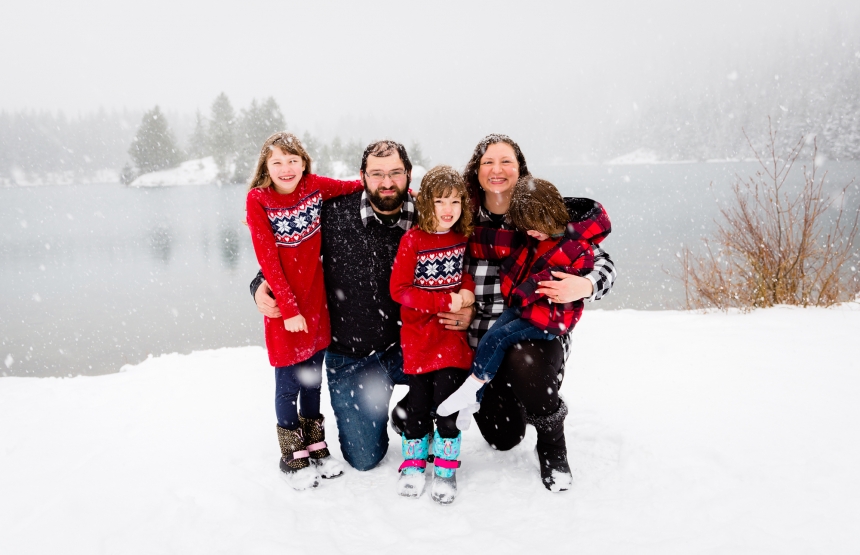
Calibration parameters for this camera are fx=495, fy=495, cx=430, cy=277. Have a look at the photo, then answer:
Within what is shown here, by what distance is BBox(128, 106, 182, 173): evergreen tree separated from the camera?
47.1 metres

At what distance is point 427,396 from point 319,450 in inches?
29.4

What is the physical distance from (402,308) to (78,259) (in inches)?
778

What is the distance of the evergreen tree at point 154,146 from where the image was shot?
155 feet

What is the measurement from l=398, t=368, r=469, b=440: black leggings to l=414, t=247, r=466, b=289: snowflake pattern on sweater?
0.49 metres

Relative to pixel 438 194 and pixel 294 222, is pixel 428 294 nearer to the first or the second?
pixel 438 194

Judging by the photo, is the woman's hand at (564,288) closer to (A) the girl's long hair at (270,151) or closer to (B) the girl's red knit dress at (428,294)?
(B) the girl's red knit dress at (428,294)

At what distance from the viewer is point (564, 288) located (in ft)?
8.32

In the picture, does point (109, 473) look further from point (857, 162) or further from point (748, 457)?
point (857, 162)

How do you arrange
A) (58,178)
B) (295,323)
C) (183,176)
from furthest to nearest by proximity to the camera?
(58,178)
(183,176)
(295,323)

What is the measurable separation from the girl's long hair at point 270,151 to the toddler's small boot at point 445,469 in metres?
1.75

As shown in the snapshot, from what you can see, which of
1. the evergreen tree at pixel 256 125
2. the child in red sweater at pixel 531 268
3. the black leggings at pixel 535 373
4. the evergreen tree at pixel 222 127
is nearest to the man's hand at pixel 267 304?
the child in red sweater at pixel 531 268

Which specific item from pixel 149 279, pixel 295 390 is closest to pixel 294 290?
pixel 295 390

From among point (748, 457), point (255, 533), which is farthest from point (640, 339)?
point (255, 533)

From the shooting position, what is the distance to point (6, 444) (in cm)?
324
